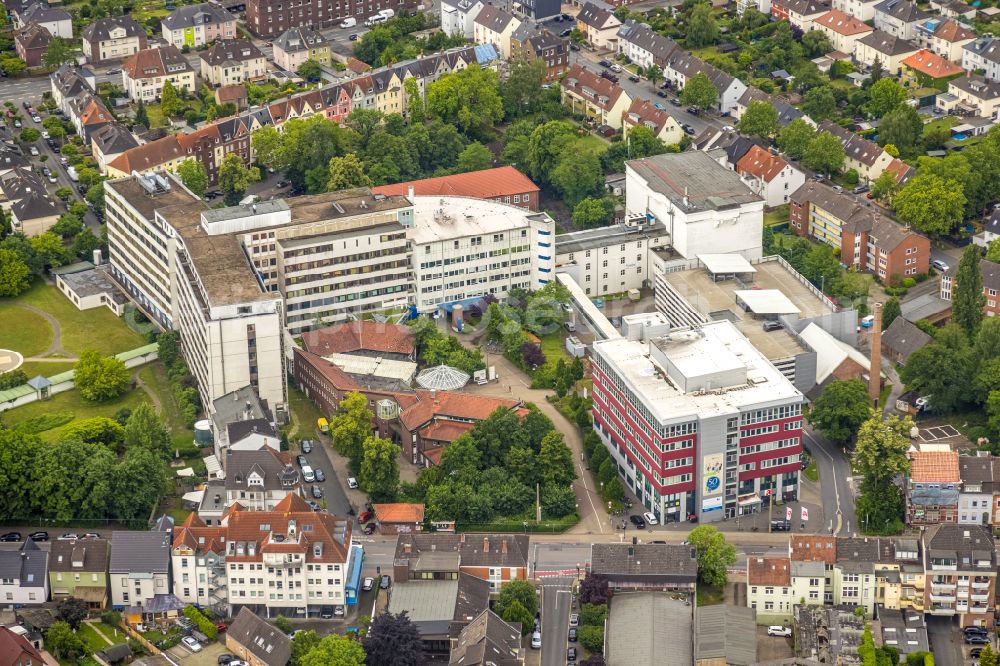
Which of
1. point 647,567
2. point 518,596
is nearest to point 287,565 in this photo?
point 518,596

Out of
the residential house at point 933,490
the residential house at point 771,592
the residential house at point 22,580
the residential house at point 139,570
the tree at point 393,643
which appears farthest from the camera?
the residential house at point 933,490

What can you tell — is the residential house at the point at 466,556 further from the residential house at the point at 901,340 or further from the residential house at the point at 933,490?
the residential house at the point at 901,340

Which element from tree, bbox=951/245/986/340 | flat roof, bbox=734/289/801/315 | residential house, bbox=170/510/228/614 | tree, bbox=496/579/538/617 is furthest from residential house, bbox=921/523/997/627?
residential house, bbox=170/510/228/614

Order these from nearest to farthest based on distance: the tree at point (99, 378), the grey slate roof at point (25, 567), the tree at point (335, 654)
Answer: the tree at point (335, 654), the grey slate roof at point (25, 567), the tree at point (99, 378)

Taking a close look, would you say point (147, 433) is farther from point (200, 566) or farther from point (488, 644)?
point (488, 644)

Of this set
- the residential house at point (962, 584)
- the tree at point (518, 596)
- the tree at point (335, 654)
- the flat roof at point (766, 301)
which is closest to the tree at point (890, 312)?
the flat roof at point (766, 301)
